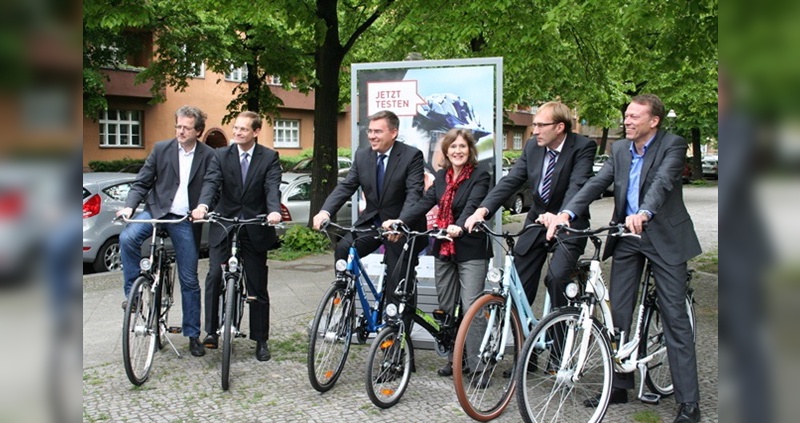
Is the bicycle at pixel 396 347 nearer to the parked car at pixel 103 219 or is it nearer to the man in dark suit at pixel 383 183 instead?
the man in dark suit at pixel 383 183

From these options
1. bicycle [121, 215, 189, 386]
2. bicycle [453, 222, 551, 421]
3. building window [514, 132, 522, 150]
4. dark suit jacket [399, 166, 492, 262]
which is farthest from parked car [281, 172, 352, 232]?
building window [514, 132, 522, 150]

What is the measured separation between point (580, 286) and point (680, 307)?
811 millimetres

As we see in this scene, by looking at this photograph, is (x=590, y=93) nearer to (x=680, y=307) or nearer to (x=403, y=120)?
(x=403, y=120)

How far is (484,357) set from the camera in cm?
495

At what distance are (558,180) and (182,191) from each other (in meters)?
3.06

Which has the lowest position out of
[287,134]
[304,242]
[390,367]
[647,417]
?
[647,417]

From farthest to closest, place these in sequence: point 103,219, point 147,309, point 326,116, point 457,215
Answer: point 326,116 → point 103,219 → point 457,215 → point 147,309

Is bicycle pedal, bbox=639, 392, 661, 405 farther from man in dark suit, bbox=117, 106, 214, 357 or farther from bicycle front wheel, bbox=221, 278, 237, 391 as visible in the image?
man in dark suit, bbox=117, 106, 214, 357

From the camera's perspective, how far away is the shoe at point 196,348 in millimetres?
6307

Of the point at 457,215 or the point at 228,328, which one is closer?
the point at 228,328

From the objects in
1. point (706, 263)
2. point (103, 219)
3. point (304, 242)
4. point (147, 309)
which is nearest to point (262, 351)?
point (147, 309)

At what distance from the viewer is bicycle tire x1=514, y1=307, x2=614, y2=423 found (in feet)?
14.3

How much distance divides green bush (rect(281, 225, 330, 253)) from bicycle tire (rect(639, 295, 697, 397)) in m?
7.89

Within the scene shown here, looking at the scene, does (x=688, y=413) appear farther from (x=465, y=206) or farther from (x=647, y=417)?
(x=465, y=206)
